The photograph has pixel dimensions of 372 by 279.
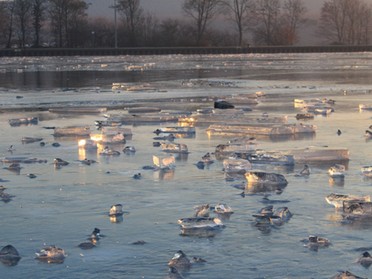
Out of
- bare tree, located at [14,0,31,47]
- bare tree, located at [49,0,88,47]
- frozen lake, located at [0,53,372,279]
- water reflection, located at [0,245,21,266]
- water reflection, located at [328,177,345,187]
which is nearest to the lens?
frozen lake, located at [0,53,372,279]

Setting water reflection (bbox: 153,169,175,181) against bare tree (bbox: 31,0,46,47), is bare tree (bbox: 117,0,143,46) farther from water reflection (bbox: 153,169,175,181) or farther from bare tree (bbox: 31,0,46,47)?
water reflection (bbox: 153,169,175,181)

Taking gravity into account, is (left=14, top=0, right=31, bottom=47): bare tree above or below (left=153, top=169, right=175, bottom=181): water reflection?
above

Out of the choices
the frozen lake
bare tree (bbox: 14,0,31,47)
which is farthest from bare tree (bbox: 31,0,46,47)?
the frozen lake

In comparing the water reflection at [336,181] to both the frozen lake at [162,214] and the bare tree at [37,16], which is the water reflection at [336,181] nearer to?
the frozen lake at [162,214]

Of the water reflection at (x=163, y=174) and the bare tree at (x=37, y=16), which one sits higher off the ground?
the bare tree at (x=37, y=16)

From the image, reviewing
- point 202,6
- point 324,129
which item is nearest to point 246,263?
point 324,129

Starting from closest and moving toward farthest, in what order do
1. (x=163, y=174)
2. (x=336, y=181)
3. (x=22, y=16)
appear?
1. (x=336, y=181)
2. (x=163, y=174)
3. (x=22, y=16)

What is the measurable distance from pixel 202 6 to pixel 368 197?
91.1 m

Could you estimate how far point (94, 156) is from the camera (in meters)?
7.64

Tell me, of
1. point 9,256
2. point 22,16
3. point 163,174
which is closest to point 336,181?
point 163,174

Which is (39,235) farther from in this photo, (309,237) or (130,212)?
(309,237)

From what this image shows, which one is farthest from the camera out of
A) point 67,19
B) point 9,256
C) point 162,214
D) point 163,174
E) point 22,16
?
point 22,16

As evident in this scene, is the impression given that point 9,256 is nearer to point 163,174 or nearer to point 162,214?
point 162,214

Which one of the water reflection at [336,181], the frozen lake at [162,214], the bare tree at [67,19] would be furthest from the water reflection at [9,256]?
the bare tree at [67,19]
